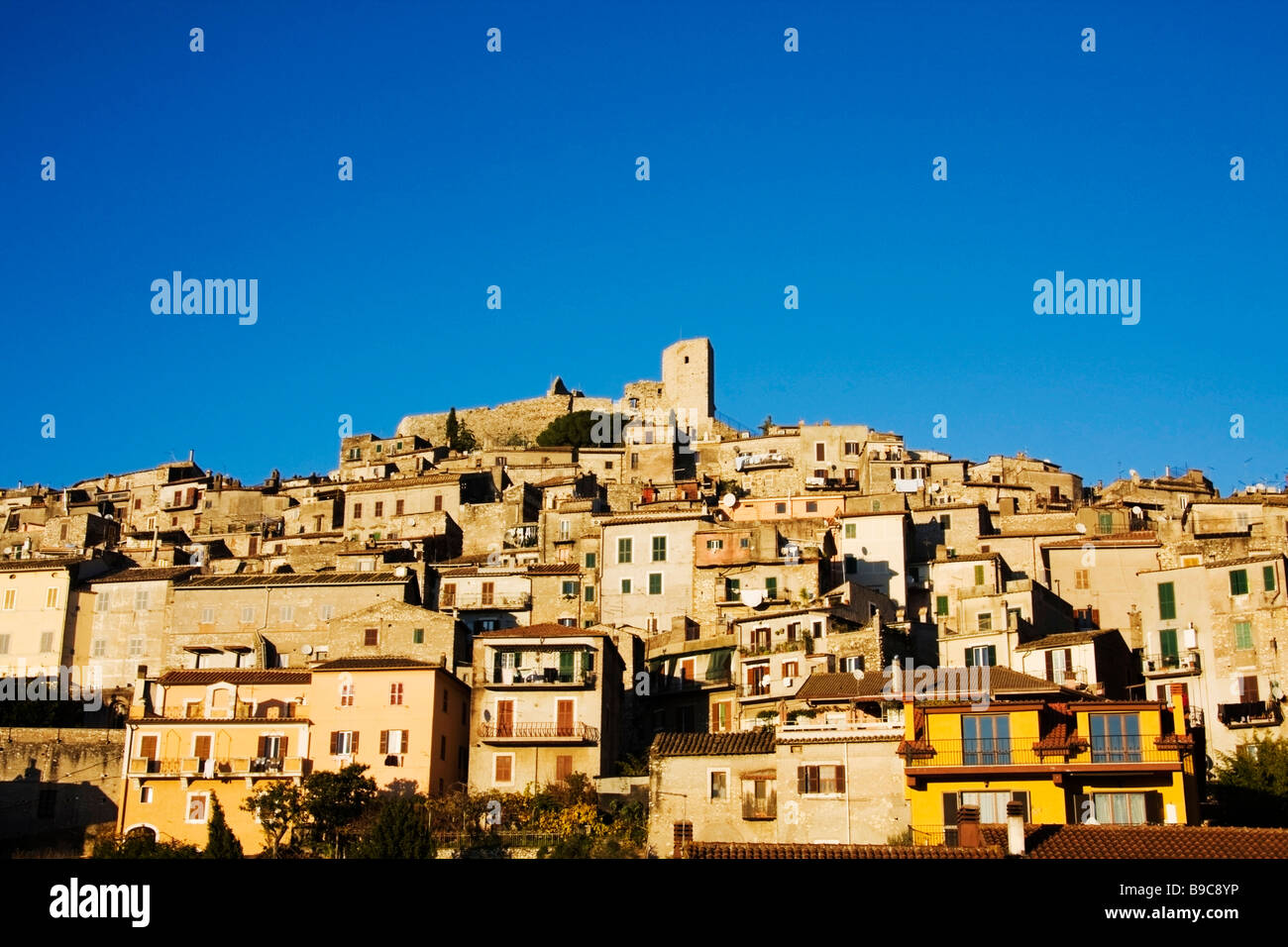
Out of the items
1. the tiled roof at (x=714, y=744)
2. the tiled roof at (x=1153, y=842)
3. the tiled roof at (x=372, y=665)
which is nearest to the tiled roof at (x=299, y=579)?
the tiled roof at (x=372, y=665)

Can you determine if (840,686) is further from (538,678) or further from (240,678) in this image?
(240,678)

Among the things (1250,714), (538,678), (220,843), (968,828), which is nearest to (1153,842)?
(968,828)

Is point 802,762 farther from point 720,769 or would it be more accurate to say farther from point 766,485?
point 766,485

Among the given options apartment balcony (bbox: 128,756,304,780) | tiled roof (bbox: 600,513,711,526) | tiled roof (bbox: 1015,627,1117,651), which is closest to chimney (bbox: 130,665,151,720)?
apartment balcony (bbox: 128,756,304,780)

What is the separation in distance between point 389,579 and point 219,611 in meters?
7.41

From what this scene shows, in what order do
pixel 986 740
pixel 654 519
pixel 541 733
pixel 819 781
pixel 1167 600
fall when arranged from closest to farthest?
pixel 986 740 → pixel 819 781 → pixel 541 733 → pixel 1167 600 → pixel 654 519

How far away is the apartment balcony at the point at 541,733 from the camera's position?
5091 centimetres

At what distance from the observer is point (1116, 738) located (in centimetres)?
3847

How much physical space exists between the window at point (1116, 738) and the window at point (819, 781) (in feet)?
21.2

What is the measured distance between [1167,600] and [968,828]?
2544cm

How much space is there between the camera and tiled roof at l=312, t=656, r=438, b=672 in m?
50.8

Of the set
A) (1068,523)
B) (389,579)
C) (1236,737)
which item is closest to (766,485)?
(1068,523)

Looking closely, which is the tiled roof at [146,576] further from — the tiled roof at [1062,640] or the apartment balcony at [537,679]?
the tiled roof at [1062,640]

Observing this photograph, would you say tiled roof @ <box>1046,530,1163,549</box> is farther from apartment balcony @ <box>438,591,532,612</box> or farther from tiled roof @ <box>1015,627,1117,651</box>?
apartment balcony @ <box>438,591,532,612</box>
